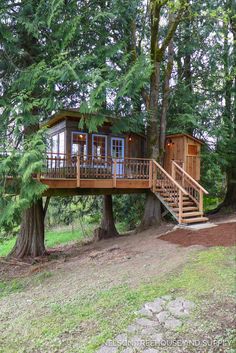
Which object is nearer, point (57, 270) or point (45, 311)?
point (45, 311)

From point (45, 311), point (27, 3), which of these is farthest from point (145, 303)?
point (27, 3)

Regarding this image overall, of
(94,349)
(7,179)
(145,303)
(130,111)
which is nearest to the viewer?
(94,349)

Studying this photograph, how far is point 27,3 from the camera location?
8.16 meters

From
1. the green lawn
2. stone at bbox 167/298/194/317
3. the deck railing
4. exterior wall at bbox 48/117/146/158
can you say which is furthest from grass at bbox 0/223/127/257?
stone at bbox 167/298/194/317

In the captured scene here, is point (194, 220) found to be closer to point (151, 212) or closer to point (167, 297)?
Result: point (151, 212)

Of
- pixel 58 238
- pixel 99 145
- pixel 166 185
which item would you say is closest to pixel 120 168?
pixel 99 145

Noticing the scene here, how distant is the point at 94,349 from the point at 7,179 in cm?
513

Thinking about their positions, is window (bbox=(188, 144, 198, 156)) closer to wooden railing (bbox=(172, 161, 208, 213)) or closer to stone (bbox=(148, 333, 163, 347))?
wooden railing (bbox=(172, 161, 208, 213))

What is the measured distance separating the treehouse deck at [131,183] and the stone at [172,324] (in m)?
5.76

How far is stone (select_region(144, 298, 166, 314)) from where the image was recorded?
461 centimetres

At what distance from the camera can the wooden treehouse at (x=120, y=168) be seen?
993 centimetres

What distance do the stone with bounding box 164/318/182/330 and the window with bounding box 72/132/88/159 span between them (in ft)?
29.3

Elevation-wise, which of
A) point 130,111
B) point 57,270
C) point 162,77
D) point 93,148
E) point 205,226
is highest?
point 162,77

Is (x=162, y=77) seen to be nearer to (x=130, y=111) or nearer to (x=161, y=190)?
(x=130, y=111)
